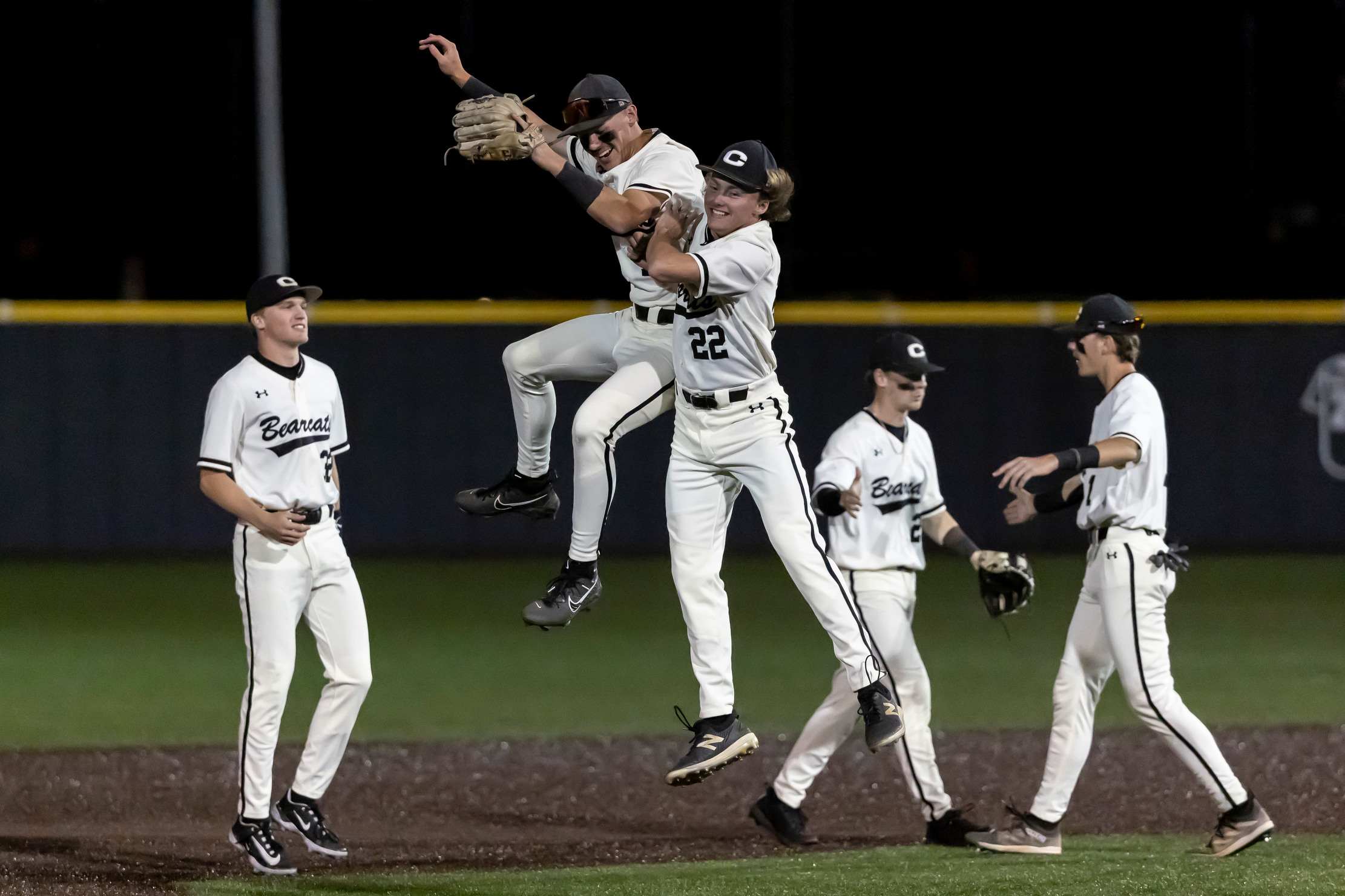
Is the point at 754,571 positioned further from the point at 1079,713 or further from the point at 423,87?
the point at 423,87

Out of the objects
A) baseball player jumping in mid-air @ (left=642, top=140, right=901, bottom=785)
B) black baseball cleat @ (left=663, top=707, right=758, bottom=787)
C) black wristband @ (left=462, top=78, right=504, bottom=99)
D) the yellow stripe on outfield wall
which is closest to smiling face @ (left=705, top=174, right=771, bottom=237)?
baseball player jumping in mid-air @ (left=642, top=140, right=901, bottom=785)

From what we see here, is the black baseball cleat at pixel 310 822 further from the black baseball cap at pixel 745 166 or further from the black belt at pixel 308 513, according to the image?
the black baseball cap at pixel 745 166

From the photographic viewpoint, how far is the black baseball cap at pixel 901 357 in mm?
7207

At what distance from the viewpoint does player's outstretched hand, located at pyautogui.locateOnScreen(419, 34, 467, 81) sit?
5473 millimetres

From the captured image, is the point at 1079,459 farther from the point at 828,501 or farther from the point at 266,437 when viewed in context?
the point at 266,437

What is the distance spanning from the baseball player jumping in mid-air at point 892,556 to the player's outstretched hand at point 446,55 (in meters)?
2.38

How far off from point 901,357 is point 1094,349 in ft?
2.62

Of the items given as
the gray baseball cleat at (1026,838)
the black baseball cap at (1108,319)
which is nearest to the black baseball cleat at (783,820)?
the gray baseball cleat at (1026,838)

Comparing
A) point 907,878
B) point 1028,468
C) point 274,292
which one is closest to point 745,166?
point 1028,468

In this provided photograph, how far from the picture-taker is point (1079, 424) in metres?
14.0

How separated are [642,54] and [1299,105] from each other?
8994mm

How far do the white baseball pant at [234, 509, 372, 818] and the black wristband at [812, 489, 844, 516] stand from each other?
1846 millimetres

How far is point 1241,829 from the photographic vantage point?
675 centimetres

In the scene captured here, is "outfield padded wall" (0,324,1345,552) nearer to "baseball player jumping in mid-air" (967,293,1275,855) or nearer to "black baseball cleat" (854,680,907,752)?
"baseball player jumping in mid-air" (967,293,1275,855)
